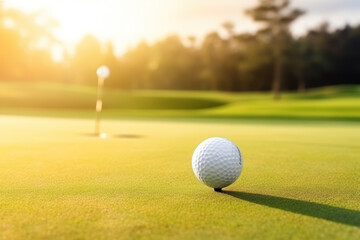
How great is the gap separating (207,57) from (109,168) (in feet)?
218

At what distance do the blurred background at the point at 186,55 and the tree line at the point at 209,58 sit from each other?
18 centimetres

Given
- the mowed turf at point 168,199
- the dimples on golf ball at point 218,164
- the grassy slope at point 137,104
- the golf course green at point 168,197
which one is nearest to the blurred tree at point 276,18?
the grassy slope at point 137,104

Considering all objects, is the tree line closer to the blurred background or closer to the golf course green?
the blurred background

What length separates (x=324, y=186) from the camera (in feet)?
13.0

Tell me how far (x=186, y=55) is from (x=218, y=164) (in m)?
72.8

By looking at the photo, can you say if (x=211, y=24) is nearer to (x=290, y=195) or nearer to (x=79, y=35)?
(x=79, y=35)

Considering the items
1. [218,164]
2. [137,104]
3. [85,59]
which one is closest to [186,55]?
[85,59]

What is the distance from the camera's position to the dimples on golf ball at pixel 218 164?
370 centimetres

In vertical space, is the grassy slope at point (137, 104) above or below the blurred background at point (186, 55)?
below

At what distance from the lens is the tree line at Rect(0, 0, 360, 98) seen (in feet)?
149

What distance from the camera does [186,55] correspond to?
247 ft

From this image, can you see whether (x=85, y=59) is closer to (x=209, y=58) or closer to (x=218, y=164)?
(x=209, y=58)

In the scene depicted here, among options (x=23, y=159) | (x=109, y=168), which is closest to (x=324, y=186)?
(x=109, y=168)

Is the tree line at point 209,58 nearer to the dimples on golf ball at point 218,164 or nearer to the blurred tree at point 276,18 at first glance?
the blurred tree at point 276,18
